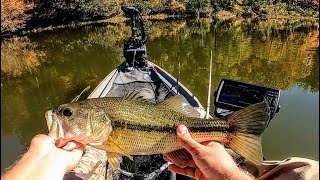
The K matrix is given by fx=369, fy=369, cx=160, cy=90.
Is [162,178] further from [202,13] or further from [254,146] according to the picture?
[202,13]

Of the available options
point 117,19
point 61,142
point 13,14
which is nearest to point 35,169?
point 61,142

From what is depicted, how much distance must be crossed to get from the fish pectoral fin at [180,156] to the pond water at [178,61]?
462 cm

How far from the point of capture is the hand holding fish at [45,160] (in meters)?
1.64

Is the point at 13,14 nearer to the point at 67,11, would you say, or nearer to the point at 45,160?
the point at 67,11

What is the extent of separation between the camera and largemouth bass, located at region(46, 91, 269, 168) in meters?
1.73

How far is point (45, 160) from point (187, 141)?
2.21 ft

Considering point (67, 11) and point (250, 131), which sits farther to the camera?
point (67, 11)

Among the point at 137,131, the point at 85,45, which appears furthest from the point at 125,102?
the point at 85,45

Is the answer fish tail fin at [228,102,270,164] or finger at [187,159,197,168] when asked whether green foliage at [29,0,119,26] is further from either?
fish tail fin at [228,102,270,164]

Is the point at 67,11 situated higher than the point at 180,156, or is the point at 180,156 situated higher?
the point at 180,156

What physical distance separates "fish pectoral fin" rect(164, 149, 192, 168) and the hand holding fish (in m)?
0.47

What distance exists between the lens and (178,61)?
1327 centimetres

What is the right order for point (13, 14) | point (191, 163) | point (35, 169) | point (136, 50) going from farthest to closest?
point (13, 14) < point (136, 50) < point (191, 163) < point (35, 169)

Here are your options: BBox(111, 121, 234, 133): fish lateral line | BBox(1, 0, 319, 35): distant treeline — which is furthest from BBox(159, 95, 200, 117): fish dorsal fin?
A: BBox(1, 0, 319, 35): distant treeline
